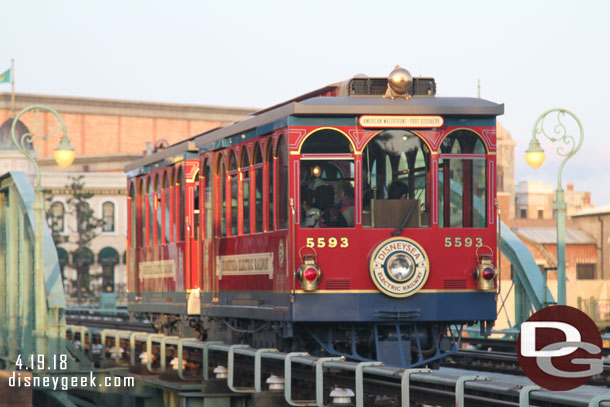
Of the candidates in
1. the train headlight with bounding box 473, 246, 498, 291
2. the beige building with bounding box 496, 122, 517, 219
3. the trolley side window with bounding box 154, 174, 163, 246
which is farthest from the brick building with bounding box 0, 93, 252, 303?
the train headlight with bounding box 473, 246, 498, 291

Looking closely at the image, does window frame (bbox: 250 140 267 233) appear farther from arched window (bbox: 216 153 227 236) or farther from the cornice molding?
the cornice molding

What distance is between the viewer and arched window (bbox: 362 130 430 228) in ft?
53.9

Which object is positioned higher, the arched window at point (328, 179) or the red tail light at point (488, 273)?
the arched window at point (328, 179)

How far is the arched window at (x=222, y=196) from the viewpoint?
63.5 ft

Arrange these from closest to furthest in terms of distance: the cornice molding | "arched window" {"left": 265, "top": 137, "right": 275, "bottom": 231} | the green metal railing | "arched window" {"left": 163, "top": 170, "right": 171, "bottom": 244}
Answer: "arched window" {"left": 265, "top": 137, "right": 275, "bottom": 231}
"arched window" {"left": 163, "top": 170, "right": 171, "bottom": 244}
the green metal railing
the cornice molding

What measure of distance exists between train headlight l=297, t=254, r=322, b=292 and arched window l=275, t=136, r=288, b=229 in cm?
52

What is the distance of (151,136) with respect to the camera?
424ft

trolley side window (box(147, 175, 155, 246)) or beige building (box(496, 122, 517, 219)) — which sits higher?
beige building (box(496, 122, 517, 219))

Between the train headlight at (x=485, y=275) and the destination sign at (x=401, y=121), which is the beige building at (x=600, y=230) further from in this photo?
the destination sign at (x=401, y=121)

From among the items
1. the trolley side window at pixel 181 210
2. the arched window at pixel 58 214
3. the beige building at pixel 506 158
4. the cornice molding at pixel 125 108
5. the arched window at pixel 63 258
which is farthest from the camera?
the beige building at pixel 506 158

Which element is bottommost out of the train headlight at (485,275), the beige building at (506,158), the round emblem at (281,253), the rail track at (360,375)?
the rail track at (360,375)

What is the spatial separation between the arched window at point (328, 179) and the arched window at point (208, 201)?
12.4ft

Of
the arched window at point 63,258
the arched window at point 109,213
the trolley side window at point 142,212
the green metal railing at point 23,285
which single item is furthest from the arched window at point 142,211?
the arched window at point 109,213

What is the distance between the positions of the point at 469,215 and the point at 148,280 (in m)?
9.84
